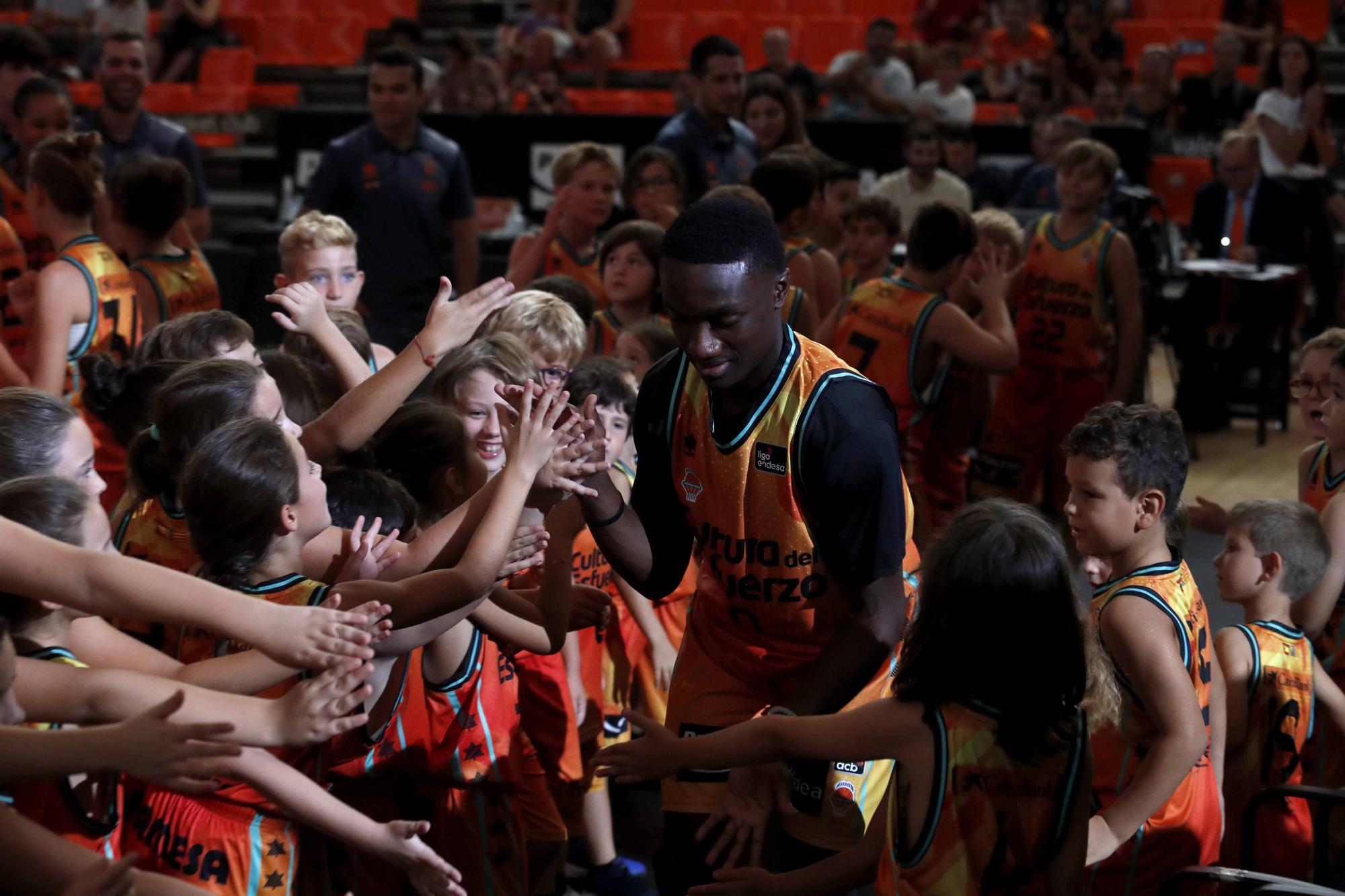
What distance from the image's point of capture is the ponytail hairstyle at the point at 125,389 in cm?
315

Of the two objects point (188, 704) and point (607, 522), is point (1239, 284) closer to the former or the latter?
point (607, 522)

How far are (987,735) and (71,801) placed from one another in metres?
1.43

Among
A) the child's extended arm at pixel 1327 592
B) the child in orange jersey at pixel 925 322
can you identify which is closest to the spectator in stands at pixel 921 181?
the child in orange jersey at pixel 925 322

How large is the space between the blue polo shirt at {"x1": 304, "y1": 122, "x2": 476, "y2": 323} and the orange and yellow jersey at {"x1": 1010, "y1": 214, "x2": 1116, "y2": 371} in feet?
8.77

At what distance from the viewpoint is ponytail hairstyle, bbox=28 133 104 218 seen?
452cm

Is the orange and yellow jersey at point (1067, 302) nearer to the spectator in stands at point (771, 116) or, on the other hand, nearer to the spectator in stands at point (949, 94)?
the spectator in stands at point (771, 116)

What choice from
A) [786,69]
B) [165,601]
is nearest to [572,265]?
[165,601]

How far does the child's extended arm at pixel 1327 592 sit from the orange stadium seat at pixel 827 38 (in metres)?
11.4

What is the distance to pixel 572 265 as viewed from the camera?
18.9ft

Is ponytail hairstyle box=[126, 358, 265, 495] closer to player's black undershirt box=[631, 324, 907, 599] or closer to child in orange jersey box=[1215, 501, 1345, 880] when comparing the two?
player's black undershirt box=[631, 324, 907, 599]

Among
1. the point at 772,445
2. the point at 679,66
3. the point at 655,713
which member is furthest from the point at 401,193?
the point at 679,66

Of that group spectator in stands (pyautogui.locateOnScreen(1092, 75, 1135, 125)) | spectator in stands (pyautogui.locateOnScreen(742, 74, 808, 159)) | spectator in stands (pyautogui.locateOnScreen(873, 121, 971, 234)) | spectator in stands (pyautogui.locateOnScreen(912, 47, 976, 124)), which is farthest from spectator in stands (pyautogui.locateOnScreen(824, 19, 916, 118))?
spectator in stands (pyautogui.locateOnScreen(742, 74, 808, 159))

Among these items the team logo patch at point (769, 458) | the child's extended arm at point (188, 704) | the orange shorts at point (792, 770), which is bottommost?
the orange shorts at point (792, 770)

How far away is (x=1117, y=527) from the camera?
2.80m
